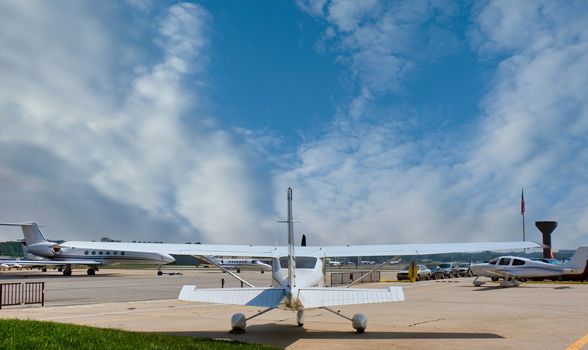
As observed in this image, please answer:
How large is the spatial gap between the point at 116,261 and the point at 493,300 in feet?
136

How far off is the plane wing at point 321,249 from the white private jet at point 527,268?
2063 cm

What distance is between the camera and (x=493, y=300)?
73.7 ft

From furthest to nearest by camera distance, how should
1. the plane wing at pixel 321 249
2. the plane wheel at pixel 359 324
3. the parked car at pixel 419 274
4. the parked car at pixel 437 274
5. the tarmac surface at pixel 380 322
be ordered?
1. the parked car at pixel 437 274
2. the parked car at pixel 419 274
3. the plane wing at pixel 321 249
4. the plane wheel at pixel 359 324
5. the tarmac surface at pixel 380 322

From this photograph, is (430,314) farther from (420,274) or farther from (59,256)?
(59,256)

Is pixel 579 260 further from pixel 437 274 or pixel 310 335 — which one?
pixel 310 335

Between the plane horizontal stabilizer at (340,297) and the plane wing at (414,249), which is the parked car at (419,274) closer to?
the plane wing at (414,249)

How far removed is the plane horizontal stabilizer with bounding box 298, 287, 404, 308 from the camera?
10852 mm

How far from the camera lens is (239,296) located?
11.0 m

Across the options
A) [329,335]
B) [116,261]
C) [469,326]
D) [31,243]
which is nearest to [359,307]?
[469,326]

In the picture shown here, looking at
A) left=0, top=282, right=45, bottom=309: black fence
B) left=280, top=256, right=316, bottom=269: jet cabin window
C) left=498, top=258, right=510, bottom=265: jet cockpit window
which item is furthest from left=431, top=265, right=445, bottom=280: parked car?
left=280, top=256, right=316, bottom=269: jet cabin window

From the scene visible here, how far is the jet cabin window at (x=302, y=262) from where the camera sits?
12.4m

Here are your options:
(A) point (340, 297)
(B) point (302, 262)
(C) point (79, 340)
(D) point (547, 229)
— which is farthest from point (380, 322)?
(D) point (547, 229)

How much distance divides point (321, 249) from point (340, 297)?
3.41 metres

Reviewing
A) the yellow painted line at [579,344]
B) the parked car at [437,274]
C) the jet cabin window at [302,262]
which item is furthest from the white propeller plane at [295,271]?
the parked car at [437,274]
